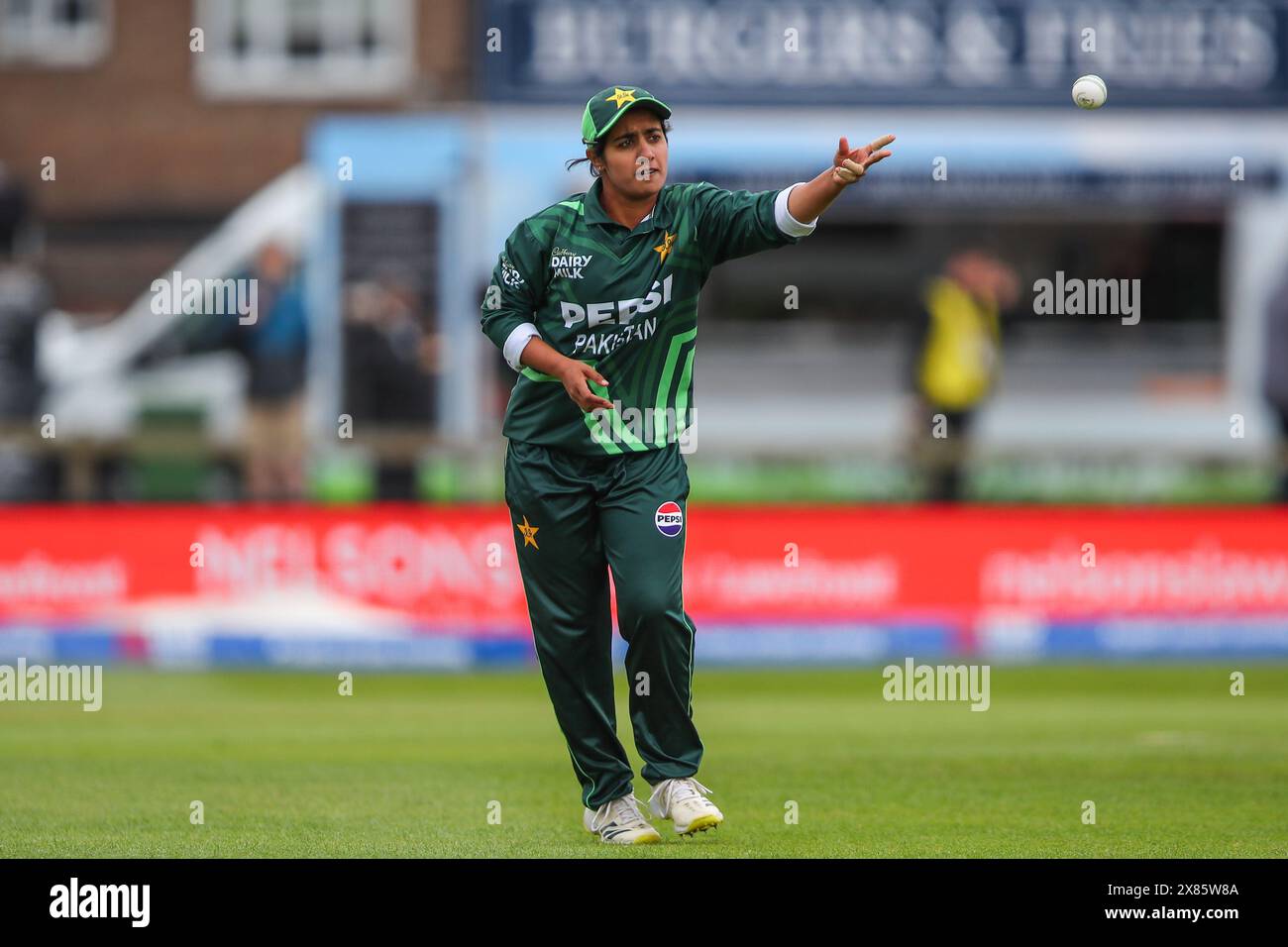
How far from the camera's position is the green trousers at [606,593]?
24.5ft

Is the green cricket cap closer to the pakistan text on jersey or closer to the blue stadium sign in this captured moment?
the pakistan text on jersey

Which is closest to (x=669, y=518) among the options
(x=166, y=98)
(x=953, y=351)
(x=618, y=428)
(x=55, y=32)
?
(x=618, y=428)

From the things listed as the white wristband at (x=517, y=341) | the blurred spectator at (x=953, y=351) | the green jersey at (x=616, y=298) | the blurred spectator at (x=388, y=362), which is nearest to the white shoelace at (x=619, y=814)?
the green jersey at (x=616, y=298)

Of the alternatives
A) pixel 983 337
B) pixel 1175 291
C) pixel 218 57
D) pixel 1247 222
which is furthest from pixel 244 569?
pixel 218 57

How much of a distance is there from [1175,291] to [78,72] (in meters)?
15.7

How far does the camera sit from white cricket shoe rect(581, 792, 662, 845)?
745 cm

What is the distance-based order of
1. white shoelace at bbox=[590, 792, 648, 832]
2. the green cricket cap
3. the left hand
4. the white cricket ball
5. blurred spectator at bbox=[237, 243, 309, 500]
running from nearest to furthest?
the left hand, the green cricket cap, white shoelace at bbox=[590, 792, 648, 832], the white cricket ball, blurred spectator at bbox=[237, 243, 309, 500]

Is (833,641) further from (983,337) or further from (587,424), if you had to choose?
(587,424)

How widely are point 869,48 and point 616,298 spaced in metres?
11.7

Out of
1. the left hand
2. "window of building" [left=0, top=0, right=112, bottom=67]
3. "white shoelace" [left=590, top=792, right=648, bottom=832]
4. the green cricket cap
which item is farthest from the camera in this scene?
"window of building" [left=0, top=0, right=112, bottom=67]

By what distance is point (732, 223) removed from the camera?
7.46 meters

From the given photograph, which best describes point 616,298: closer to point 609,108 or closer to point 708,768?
point 609,108

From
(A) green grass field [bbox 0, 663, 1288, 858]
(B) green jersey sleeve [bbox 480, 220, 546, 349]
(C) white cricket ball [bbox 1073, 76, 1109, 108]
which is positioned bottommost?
(A) green grass field [bbox 0, 663, 1288, 858]

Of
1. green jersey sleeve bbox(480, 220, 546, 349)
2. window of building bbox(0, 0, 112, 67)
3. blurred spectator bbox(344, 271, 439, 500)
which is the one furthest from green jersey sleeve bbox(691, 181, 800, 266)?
window of building bbox(0, 0, 112, 67)
